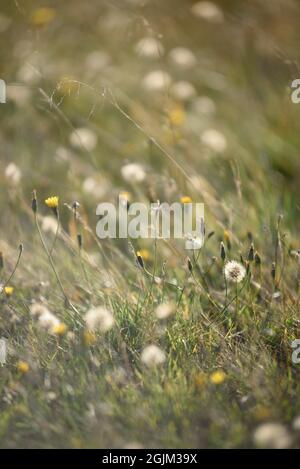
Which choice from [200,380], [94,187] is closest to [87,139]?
[94,187]

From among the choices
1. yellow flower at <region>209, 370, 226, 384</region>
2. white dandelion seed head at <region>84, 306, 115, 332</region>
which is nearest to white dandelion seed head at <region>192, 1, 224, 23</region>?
white dandelion seed head at <region>84, 306, 115, 332</region>

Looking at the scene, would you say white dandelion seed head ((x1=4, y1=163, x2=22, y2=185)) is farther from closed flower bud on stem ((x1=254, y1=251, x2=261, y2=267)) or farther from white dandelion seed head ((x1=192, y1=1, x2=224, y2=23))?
white dandelion seed head ((x1=192, y1=1, x2=224, y2=23))

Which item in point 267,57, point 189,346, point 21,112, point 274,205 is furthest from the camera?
point 267,57

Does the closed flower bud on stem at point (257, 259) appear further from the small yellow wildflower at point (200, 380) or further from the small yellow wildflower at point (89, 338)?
the small yellow wildflower at point (89, 338)

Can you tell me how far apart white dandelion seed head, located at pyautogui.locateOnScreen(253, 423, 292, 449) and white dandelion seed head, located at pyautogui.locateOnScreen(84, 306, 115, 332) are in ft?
1.91

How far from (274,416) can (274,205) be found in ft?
3.70

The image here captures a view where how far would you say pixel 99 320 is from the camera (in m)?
1.85

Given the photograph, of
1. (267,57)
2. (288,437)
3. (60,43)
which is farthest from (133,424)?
(60,43)

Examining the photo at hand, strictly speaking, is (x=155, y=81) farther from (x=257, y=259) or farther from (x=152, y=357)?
(x=152, y=357)

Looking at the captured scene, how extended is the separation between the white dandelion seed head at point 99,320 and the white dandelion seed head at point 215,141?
144cm

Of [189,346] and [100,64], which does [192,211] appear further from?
[100,64]

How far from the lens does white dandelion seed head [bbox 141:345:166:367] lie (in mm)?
1745

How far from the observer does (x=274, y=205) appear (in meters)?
2.51

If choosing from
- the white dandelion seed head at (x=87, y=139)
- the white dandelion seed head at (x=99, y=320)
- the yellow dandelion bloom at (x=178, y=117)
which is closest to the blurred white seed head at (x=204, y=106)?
the yellow dandelion bloom at (x=178, y=117)
